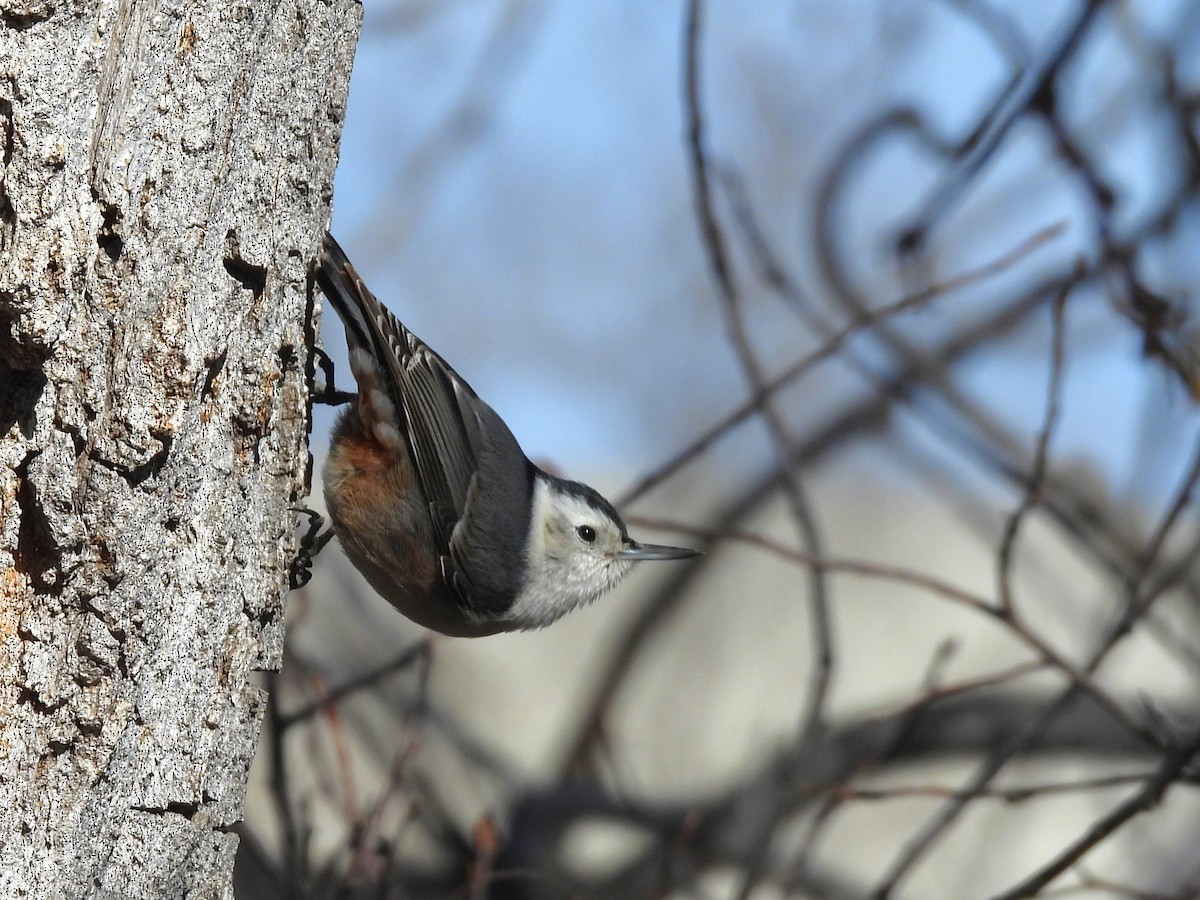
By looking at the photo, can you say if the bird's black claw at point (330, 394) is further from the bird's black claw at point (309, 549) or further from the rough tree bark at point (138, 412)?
the rough tree bark at point (138, 412)

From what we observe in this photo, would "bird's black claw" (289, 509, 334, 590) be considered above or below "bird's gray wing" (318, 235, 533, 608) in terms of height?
below

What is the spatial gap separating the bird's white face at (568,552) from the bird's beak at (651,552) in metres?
0.01

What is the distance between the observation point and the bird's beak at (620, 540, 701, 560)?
3.29 meters

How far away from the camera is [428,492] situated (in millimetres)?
2883

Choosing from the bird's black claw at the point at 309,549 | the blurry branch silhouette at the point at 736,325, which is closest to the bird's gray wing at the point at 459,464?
the bird's black claw at the point at 309,549

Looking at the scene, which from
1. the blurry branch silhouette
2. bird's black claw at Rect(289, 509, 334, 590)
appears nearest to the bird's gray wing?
bird's black claw at Rect(289, 509, 334, 590)

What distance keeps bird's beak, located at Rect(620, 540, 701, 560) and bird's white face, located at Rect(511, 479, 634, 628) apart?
1 centimetres

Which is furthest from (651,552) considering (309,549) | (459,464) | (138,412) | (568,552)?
(138,412)

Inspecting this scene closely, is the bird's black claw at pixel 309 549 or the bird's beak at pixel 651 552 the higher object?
the bird's beak at pixel 651 552

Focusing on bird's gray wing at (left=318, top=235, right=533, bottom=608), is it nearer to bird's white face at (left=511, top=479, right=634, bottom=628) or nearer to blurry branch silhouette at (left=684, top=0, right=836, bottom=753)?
Result: bird's white face at (left=511, top=479, right=634, bottom=628)

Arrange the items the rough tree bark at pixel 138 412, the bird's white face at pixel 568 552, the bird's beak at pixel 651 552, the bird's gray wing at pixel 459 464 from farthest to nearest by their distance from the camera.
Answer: the bird's beak at pixel 651 552 → the bird's white face at pixel 568 552 → the bird's gray wing at pixel 459 464 → the rough tree bark at pixel 138 412

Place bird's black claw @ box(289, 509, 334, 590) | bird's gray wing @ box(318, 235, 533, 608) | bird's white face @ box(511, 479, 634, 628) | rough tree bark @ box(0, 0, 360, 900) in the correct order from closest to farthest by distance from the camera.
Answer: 1. rough tree bark @ box(0, 0, 360, 900)
2. bird's black claw @ box(289, 509, 334, 590)
3. bird's gray wing @ box(318, 235, 533, 608)
4. bird's white face @ box(511, 479, 634, 628)

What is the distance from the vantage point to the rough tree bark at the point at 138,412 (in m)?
1.49

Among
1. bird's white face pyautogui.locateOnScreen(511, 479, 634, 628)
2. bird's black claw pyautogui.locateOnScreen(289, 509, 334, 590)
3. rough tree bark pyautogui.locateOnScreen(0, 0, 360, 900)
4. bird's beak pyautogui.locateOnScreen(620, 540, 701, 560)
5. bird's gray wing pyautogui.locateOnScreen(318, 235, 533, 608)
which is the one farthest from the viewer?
bird's beak pyautogui.locateOnScreen(620, 540, 701, 560)
